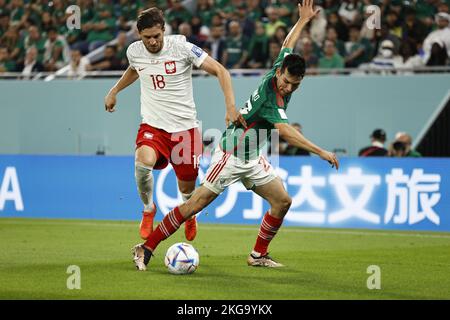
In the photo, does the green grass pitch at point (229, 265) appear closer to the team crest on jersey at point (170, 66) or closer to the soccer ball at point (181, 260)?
the soccer ball at point (181, 260)

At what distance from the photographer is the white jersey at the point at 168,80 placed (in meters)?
10.4

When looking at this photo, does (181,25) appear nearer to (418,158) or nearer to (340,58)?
(340,58)

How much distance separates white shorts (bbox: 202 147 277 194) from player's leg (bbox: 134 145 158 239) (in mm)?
970

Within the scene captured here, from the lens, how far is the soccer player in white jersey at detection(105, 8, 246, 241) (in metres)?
10.4

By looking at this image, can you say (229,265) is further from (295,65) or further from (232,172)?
(295,65)

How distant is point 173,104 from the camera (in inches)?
418

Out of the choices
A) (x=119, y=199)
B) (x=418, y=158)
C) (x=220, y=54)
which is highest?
(x=220, y=54)

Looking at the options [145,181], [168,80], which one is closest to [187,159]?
[145,181]

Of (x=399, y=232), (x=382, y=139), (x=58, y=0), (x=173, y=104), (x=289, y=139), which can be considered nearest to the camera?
(x=289, y=139)

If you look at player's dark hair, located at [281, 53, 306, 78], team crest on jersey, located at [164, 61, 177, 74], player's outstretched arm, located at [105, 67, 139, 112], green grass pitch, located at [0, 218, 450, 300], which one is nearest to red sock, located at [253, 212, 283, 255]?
green grass pitch, located at [0, 218, 450, 300]

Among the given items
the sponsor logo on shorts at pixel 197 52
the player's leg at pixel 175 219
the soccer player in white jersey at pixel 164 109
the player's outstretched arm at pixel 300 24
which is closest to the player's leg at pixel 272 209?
the player's leg at pixel 175 219

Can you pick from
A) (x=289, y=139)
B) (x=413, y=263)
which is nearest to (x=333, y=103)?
(x=413, y=263)

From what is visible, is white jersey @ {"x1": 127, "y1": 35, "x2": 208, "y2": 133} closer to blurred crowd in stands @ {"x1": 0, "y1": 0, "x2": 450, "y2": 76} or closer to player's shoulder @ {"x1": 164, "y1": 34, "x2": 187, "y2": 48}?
player's shoulder @ {"x1": 164, "y1": 34, "x2": 187, "y2": 48}

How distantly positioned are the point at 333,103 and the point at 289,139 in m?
8.32
